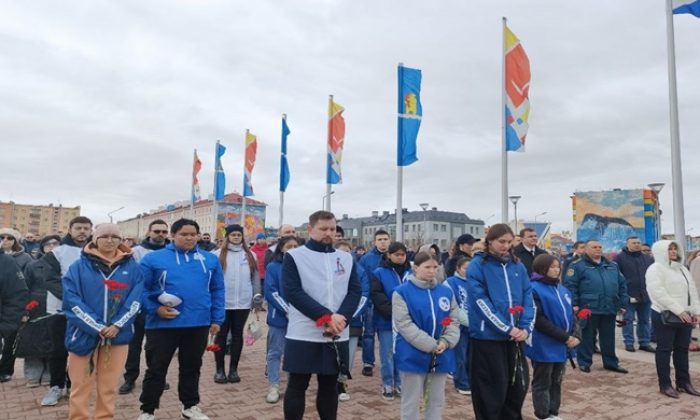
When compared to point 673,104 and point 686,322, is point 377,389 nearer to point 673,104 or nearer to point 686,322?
point 686,322

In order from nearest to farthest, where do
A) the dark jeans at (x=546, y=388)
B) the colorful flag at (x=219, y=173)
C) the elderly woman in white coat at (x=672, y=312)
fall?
the dark jeans at (x=546, y=388) → the elderly woman in white coat at (x=672, y=312) → the colorful flag at (x=219, y=173)

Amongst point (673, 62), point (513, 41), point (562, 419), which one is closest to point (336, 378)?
point (562, 419)

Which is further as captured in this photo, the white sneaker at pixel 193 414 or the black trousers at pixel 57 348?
the black trousers at pixel 57 348

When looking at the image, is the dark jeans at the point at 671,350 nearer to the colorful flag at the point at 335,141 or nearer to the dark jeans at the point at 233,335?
the dark jeans at the point at 233,335

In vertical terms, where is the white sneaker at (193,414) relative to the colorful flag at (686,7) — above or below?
below

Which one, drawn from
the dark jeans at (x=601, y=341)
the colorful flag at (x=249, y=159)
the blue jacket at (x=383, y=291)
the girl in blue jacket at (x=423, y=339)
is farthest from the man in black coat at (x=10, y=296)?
the colorful flag at (x=249, y=159)

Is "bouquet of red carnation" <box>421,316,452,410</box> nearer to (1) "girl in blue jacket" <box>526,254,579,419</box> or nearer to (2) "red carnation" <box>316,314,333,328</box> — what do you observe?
(2) "red carnation" <box>316,314,333,328</box>

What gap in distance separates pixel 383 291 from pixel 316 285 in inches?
82.4

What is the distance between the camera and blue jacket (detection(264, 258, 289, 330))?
546 cm

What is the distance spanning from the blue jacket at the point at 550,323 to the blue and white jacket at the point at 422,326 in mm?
1009

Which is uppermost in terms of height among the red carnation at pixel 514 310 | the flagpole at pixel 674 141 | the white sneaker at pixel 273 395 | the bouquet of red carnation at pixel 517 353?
the flagpole at pixel 674 141

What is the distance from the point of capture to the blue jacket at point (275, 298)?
17.9ft

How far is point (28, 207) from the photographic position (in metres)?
142

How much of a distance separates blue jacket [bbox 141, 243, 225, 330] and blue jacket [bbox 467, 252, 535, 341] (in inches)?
99.3
